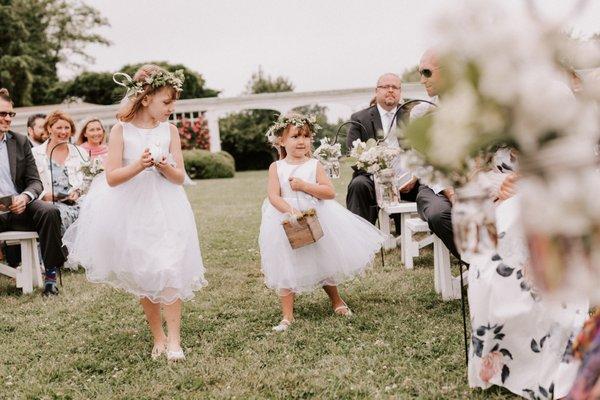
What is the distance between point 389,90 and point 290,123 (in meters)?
2.80

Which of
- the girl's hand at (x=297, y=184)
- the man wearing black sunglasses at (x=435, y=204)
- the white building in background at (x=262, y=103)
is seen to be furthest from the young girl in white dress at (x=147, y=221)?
the white building in background at (x=262, y=103)

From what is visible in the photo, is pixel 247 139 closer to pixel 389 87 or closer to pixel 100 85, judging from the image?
pixel 100 85

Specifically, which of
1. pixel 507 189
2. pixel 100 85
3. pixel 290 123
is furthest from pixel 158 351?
pixel 100 85

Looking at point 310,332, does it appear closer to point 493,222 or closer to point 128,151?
point 128,151

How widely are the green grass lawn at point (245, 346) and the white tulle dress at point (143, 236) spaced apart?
53cm

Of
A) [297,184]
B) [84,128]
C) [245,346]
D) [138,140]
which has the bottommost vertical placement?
[245,346]

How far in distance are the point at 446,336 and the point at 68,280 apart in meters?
4.63

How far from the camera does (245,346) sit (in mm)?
4309

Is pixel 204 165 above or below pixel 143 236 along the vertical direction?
below

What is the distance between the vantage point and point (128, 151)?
165 inches

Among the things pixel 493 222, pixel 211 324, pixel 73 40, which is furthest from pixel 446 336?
pixel 73 40

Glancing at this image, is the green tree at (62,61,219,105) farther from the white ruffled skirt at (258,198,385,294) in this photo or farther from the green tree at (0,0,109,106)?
the white ruffled skirt at (258,198,385,294)

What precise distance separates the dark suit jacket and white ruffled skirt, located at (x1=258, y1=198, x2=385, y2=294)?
10.2 ft

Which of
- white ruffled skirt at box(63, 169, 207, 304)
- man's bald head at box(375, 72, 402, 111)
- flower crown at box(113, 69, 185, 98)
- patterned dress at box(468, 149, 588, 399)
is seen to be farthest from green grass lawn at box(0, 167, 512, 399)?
man's bald head at box(375, 72, 402, 111)
